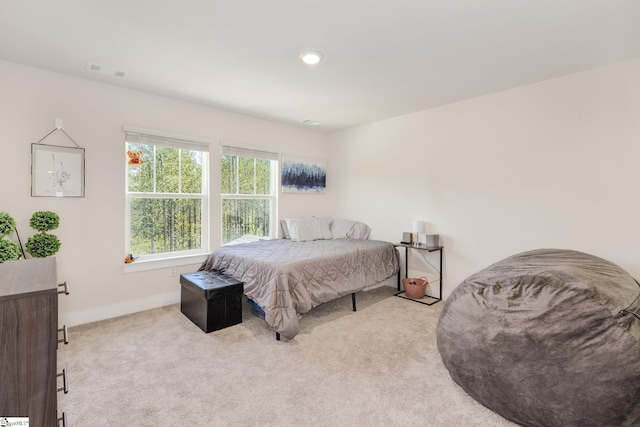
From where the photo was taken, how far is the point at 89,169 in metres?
2.93

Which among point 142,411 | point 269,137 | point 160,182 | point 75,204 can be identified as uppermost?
point 269,137

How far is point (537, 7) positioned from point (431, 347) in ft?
8.30

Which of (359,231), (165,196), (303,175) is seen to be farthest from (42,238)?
(359,231)

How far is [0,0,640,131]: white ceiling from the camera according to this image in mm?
1829

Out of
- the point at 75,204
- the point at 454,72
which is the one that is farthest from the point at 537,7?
the point at 75,204

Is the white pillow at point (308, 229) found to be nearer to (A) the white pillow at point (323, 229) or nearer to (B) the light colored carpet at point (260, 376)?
(A) the white pillow at point (323, 229)

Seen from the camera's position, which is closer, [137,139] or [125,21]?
[125,21]

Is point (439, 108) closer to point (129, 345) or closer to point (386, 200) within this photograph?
point (386, 200)

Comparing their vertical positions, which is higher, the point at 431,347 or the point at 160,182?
the point at 160,182

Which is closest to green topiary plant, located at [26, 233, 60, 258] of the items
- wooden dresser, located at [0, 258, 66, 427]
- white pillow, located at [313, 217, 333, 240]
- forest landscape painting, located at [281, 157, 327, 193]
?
wooden dresser, located at [0, 258, 66, 427]

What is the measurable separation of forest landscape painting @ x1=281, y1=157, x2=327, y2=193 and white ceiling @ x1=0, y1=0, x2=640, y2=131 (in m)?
1.47

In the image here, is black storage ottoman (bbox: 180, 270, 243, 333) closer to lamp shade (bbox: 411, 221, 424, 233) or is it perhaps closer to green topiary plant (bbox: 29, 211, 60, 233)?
green topiary plant (bbox: 29, 211, 60, 233)

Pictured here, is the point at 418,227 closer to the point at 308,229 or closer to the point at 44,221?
the point at 308,229

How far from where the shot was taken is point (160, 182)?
3439 millimetres
